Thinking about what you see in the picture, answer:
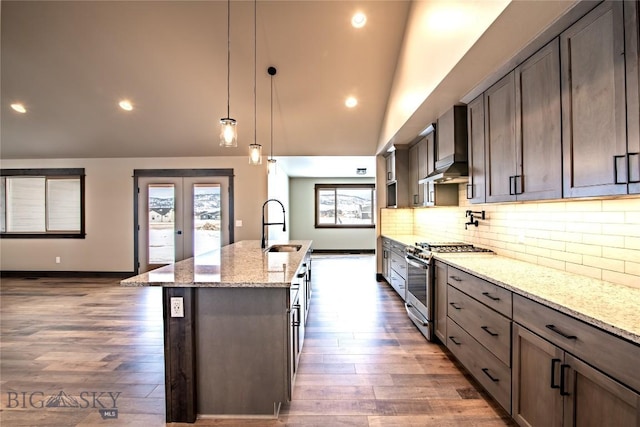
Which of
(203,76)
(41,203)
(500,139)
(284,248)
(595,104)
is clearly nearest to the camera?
(595,104)

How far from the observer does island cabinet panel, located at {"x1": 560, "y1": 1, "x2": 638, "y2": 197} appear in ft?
4.63

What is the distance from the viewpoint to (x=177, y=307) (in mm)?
1931

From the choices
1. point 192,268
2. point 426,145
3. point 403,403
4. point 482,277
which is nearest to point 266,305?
point 192,268

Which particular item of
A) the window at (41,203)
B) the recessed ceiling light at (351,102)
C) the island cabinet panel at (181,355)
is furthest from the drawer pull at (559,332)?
the window at (41,203)

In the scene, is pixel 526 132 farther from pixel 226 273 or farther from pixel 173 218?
pixel 173 218

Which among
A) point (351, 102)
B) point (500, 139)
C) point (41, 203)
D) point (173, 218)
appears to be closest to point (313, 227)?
point (173, 218)

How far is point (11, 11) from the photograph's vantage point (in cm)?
376

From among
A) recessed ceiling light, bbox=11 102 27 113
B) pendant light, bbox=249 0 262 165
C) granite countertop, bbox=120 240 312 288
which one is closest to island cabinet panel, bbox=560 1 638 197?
granite countertop, bbox=120 240 312 288

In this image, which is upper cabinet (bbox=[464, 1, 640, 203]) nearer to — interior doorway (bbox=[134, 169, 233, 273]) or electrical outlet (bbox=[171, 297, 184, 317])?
electrical outlet (bbox=[171, 297, 184, 317])

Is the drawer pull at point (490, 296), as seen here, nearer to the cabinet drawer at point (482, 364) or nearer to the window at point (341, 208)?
the cabinet drawer at point (482, 364)

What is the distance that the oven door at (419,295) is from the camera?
3.08 m

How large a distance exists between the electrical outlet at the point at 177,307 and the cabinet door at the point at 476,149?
2.51 meters

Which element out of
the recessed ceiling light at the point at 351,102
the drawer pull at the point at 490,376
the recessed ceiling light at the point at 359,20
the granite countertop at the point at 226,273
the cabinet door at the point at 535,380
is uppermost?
the recessed ceiling light at the point at 359,20

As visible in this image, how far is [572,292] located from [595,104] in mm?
963
